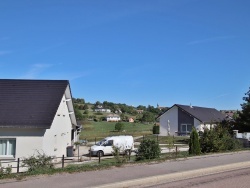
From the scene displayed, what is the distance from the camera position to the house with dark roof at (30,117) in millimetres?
20266

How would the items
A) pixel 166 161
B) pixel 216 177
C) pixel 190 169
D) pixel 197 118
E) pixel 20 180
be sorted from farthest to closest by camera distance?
pixel 197 118 → pixel 166 161 → pixel 190 169 → pixel 216 177 → pixel 20 180

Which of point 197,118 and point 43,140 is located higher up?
point 197,118

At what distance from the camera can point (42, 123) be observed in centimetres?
2028

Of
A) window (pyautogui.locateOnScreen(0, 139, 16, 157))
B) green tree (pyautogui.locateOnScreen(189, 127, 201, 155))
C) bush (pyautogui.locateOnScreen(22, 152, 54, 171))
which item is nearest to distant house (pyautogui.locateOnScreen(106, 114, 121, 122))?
window (pyautogui.locateOnScreen(0, 139, 16, 157))

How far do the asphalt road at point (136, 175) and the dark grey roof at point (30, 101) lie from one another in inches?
355

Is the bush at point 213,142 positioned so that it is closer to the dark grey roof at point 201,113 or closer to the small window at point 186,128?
the dark grey roof at point 201,113

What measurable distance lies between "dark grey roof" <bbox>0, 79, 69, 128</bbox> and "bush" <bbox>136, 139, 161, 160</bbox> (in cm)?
695

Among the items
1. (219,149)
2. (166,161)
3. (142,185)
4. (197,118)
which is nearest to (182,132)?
(197,118)

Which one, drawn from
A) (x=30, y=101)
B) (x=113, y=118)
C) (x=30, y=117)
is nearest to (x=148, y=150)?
(x=30, y=117)

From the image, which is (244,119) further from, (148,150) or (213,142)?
(148,150)

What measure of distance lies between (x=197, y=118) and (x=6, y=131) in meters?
42.6

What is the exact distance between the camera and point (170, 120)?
61.0m

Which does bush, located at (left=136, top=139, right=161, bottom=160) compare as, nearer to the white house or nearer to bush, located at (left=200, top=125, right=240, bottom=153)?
bush, located at (left=200, top=125, right=240, bottom=153)

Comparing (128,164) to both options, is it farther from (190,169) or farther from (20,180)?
(20,180)
